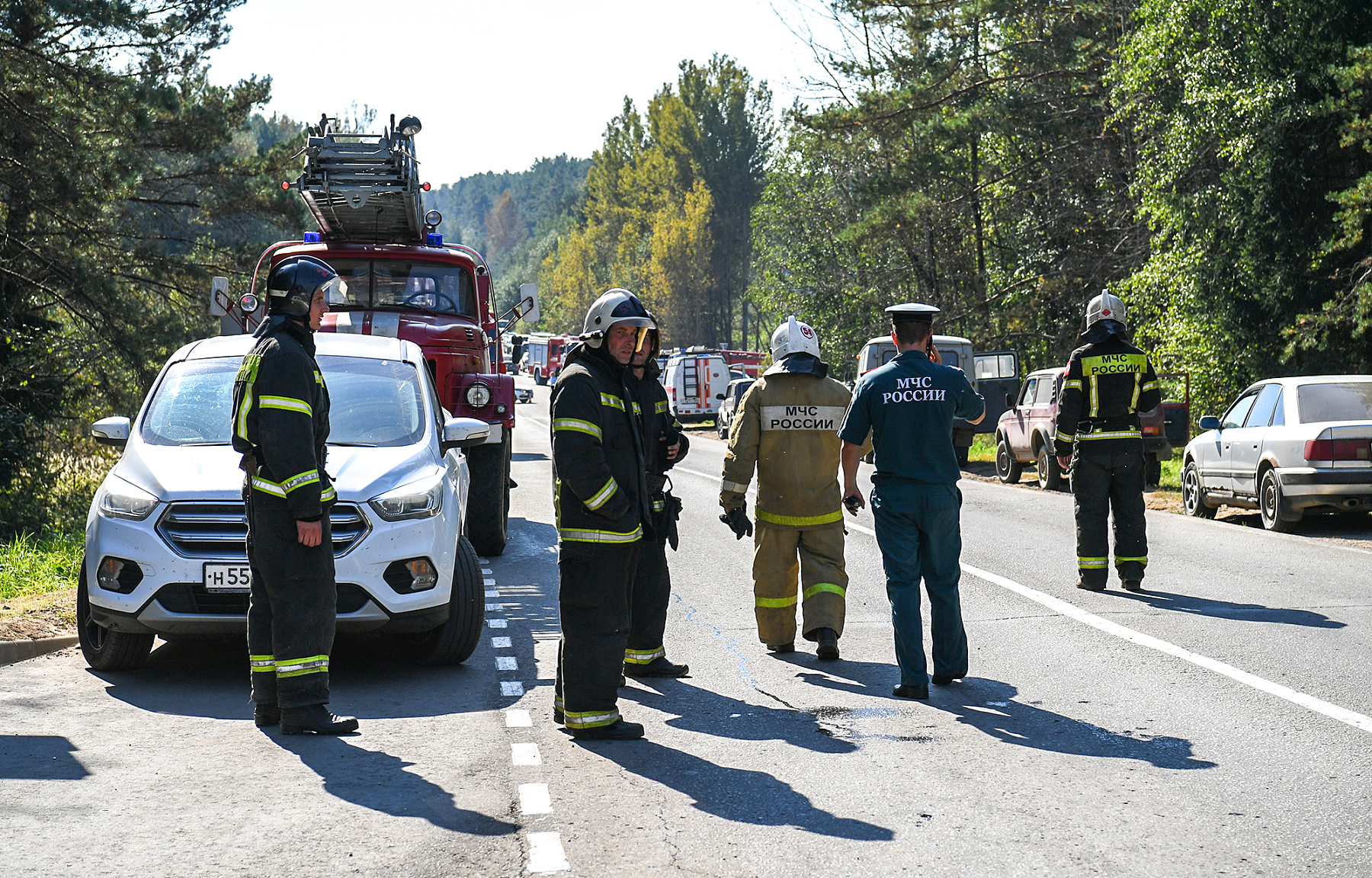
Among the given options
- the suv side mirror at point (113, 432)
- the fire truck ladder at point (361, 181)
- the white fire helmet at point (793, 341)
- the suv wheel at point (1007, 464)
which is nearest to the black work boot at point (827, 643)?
the white fire helmet at point (793, 341)

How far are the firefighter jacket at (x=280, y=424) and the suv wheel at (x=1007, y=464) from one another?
1772cm

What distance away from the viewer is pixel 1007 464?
22.6 m

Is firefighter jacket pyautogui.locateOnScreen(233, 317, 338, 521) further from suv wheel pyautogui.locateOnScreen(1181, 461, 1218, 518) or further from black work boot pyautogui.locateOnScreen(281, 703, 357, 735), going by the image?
suv wheel pyautogui.locateOnScreen(1181, 461, 1218, 518)

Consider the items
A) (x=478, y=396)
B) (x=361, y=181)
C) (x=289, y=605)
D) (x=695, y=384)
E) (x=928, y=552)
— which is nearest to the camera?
(x=289, y=605)

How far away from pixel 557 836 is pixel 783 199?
59.5 meters

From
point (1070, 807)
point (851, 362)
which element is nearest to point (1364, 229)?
point (1070, 807)

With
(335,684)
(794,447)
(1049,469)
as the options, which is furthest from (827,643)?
(1049,469)

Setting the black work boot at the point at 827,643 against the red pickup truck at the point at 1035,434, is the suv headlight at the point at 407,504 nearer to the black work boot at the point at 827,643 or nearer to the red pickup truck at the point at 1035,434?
the black work boot at the point at 827,643

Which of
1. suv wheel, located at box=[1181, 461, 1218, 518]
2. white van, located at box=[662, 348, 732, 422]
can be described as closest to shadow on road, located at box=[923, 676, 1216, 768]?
suv wheel, located at box=[1181, 461, 1218, 518]

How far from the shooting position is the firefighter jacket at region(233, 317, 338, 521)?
5.99 m

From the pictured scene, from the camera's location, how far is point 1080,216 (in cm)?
3350

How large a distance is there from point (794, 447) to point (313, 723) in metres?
3.07

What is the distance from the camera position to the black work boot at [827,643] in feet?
25.2

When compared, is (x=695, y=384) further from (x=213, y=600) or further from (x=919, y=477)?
(x=213, y=600)
